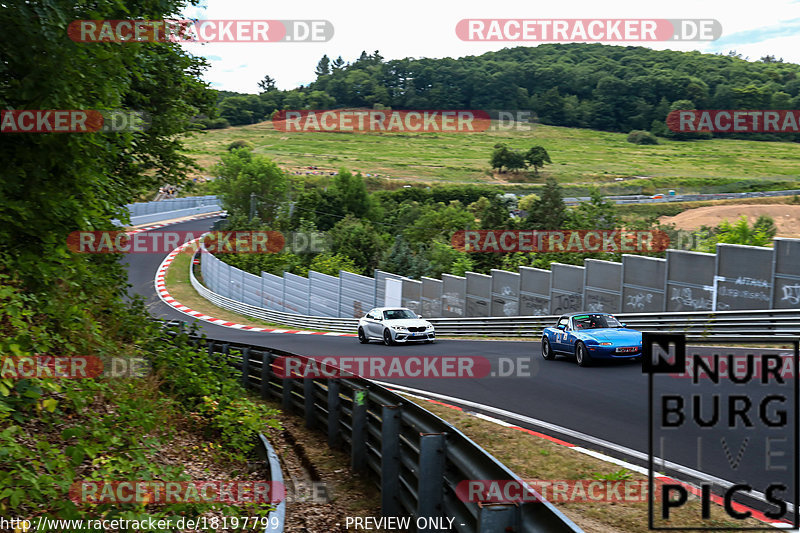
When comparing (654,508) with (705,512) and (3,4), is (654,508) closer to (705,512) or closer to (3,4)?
(705,512)

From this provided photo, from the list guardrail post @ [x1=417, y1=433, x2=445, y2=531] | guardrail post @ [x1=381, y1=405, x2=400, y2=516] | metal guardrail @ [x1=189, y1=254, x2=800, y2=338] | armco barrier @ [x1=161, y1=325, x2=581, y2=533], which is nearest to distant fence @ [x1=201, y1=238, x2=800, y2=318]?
metal guardrail @ [x1=189, y1=254, x2=800, y2=338]

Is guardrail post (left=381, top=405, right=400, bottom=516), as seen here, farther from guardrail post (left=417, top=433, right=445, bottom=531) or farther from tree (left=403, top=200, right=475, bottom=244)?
tree (left=403, top=200, right=475, bottom=244)

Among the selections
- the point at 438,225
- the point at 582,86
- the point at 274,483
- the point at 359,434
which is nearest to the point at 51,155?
the point at 274,483

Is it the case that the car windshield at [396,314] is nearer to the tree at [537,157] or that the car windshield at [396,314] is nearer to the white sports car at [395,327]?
the white sports car at [395,327]

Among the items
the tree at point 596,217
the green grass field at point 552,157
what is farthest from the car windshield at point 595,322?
the green grass field at point 552,157

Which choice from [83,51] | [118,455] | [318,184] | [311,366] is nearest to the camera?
[118,455]

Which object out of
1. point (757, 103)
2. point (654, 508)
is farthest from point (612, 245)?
point (757, 103)

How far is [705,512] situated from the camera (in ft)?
22.0

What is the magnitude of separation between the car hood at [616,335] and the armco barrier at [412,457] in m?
7.53

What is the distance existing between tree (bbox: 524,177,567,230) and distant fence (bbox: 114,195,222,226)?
41339 mm

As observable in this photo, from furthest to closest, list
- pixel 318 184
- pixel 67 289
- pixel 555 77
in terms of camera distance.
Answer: pixel 555 77 → pixel 318 184 → pixel 67 289

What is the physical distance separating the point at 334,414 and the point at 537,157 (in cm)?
11332

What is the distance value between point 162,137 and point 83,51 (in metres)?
10.0

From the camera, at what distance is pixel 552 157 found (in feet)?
418
